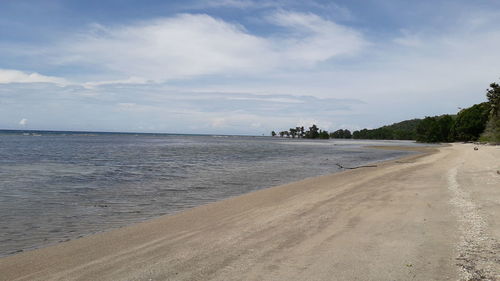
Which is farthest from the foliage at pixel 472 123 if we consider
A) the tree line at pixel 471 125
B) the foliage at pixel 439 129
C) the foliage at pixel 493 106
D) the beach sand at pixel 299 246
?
the beach sand at pixel 299 246

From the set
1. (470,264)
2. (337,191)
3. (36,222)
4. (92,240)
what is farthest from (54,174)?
(470,264)

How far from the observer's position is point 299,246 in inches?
322

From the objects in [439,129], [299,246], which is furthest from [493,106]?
[299,246]

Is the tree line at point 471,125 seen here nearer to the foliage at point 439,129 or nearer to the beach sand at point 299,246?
the foliage at point 439,129

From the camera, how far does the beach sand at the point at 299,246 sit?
6656mm

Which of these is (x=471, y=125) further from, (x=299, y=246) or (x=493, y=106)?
(x=299, y=246)

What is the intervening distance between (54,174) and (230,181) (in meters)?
13.1

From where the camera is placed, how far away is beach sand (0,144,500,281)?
6656 mm

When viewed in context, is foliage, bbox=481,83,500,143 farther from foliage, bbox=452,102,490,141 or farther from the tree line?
foliage, bbox=452,102,490,141

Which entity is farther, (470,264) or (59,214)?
(59,214)

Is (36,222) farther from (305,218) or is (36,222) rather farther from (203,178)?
(203,178)

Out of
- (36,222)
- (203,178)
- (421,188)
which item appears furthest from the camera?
(203,178)

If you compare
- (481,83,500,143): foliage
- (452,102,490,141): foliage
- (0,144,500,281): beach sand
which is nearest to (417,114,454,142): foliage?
(452,102,490,141): foliage

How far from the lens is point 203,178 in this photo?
2489 cm
